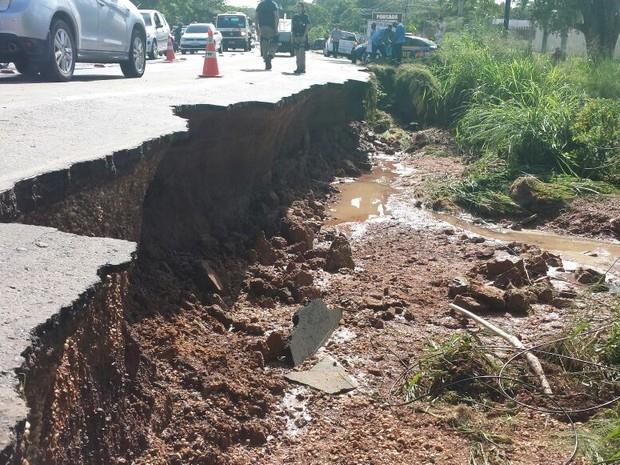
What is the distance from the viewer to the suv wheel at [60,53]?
974 centimetres

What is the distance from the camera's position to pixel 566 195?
10.0 m

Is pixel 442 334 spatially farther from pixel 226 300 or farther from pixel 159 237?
pixel 159 237

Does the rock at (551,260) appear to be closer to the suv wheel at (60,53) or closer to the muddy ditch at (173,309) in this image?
the muddy ditch at (173,309)

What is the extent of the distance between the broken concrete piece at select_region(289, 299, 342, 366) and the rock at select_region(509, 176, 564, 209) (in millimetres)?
5404

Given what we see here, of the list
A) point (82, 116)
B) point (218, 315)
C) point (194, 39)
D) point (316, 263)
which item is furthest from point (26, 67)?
point (194, 39)

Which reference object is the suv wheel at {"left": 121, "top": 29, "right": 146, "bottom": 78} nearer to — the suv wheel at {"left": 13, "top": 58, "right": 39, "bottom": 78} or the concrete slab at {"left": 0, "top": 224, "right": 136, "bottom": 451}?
the suv wheel at {"left": 13, "top": 58, "right": 39, "bottom": 78}

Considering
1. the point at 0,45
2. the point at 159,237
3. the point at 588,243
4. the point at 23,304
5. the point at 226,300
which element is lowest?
the point at 588,243

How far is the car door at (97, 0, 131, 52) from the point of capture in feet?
36.4

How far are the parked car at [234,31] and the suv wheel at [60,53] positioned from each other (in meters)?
26.6

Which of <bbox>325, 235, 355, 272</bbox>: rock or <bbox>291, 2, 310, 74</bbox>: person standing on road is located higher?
<bbox>291, 2, 310, 74</bbox>: person standing on road

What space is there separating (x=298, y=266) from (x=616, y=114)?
7108mm

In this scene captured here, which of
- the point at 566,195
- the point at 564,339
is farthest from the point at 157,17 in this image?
the point at 564,339

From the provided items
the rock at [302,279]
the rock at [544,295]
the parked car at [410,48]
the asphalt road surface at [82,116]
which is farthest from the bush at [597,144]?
the parked car at [410,48]

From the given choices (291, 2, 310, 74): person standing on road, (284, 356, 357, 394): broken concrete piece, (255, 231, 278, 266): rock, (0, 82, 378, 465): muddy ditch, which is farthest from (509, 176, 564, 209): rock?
(291, 2, 310, 74): person standing on road
